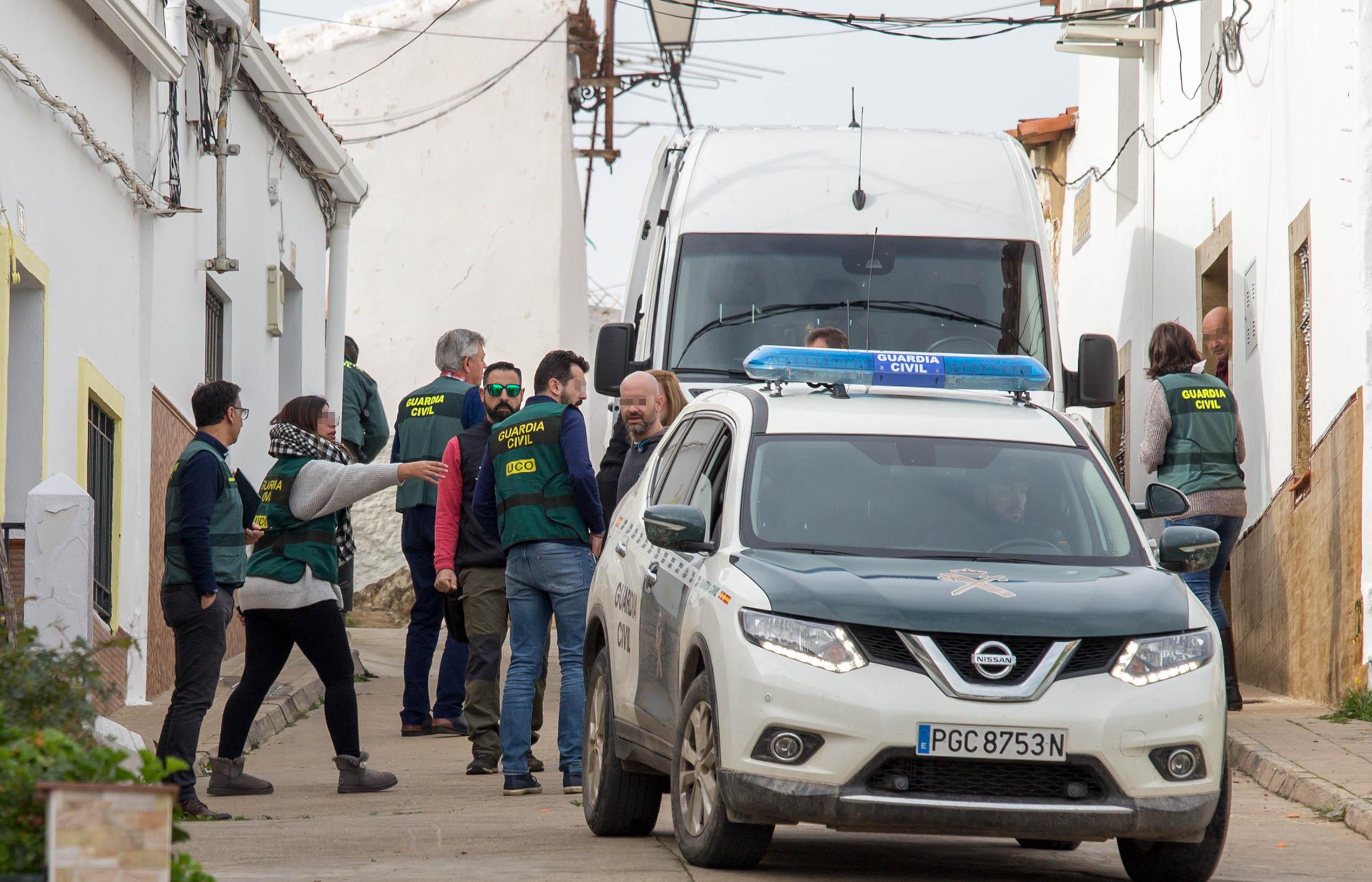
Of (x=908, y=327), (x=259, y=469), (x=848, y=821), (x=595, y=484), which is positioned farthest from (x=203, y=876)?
(x=259, y=469)

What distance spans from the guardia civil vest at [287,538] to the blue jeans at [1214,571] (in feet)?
16.0

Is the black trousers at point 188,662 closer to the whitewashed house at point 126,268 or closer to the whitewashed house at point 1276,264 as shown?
the whitewashed house at point 126,268

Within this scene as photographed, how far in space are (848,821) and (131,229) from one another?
8.71 metres

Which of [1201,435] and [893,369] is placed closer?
[893,369]

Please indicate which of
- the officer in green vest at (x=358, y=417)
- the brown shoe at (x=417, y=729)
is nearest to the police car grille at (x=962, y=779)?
the brown shoe at (x=417, y=729)

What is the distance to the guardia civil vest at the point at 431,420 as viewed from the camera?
11961 millimetres

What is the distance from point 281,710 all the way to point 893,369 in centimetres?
631

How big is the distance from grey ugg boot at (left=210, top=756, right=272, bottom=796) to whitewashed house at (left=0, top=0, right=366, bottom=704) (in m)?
1.00

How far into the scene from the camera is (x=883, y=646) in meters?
5.91

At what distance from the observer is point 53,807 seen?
11.9ft

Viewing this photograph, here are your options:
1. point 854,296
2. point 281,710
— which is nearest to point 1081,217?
point 854,296

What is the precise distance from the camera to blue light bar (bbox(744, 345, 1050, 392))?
7.45 m

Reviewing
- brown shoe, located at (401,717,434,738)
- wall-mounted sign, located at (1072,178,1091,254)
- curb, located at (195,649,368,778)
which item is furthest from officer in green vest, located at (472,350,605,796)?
wall-mounted sign, located at (1072,178,1091,254)

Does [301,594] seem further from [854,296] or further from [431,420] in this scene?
[854,296]
